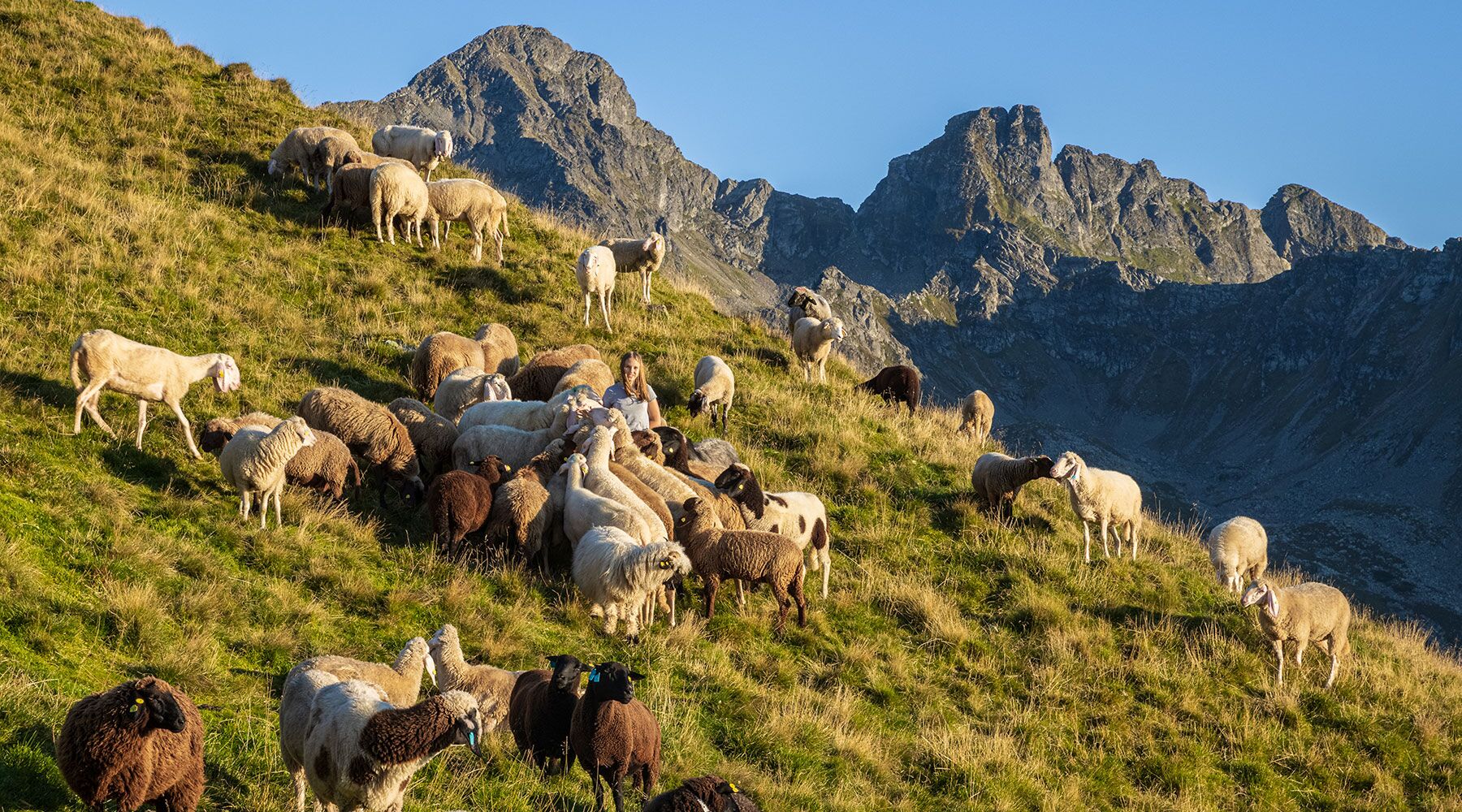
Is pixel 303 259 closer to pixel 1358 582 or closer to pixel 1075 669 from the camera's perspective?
pixel 1075 669

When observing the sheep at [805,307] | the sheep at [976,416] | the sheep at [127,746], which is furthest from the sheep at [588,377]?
the sheep at [976,416]

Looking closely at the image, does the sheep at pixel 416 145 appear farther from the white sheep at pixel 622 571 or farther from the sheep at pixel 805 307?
the white sheep at pixel 622 571

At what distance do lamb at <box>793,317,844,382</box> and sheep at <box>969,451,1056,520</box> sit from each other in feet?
17.3

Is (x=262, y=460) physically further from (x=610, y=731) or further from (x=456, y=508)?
(x=610, y=731)

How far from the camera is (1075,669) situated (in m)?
13.2

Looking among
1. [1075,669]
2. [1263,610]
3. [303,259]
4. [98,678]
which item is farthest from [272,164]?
[1263,610]

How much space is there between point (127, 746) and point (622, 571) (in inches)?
212

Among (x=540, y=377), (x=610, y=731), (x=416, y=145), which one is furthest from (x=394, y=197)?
(x=610, y=731)

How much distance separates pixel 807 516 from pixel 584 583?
3894mm

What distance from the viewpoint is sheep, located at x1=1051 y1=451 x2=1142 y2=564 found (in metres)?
16.6

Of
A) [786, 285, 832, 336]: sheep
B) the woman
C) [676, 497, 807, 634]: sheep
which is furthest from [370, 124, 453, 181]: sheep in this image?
[676, 497, 807, 634]: sheep

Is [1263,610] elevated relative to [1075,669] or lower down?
elevated

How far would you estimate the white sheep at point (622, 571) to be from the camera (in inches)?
Result: 416

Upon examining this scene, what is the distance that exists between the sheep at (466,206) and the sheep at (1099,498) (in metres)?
12.1
